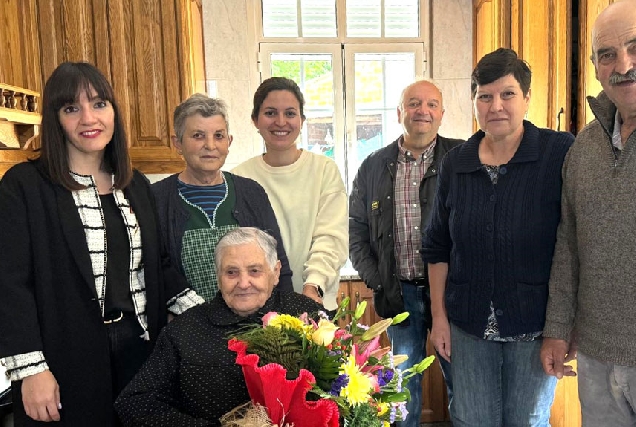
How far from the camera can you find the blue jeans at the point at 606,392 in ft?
4.16

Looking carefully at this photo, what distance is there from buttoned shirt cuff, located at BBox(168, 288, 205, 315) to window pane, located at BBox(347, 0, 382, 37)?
252 centimetres

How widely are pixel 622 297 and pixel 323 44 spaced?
106 inches

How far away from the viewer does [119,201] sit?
1.41m

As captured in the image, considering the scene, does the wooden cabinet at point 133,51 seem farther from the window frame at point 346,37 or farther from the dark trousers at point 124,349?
the dark trousers at point 124,349

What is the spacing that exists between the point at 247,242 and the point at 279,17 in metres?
2.46

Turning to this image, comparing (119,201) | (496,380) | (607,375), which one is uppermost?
(119,201)

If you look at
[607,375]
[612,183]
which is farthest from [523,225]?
[607,375]

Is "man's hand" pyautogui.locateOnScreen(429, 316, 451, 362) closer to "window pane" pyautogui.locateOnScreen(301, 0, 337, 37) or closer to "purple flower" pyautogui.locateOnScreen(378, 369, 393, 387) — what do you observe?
"purple flower" pyautogui.locateOnScreen(378, 369, 393, 387)

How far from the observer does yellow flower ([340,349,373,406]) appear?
934 mm

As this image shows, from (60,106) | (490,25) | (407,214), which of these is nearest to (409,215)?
(407,214)

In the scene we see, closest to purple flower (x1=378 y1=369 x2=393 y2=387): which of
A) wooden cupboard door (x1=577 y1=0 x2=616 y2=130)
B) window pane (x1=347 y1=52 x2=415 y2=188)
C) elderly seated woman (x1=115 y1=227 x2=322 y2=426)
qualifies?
elderly seated woman (x1=115 y1=227 x2=322 y2=426)

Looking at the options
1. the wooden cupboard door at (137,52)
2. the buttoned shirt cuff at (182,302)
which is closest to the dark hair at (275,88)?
the buttoned shirt cuff at (182,302)

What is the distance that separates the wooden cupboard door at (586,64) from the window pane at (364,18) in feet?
5.33

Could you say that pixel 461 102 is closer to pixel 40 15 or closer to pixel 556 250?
pixel 556 250
